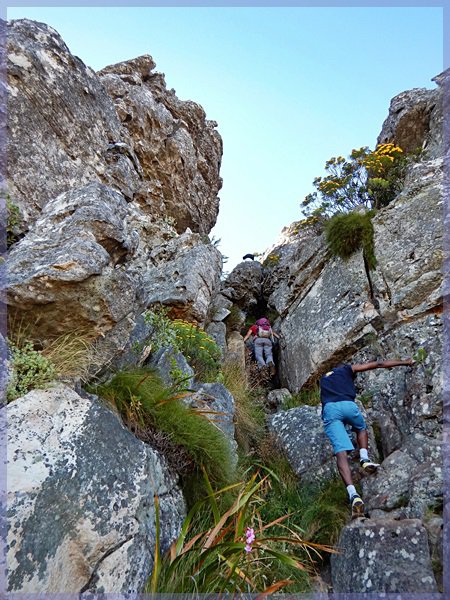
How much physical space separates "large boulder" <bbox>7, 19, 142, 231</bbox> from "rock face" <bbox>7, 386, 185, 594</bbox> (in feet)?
11.8

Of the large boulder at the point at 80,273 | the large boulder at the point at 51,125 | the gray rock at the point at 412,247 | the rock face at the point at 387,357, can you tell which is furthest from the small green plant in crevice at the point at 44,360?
the gray rock at the point at 412,247

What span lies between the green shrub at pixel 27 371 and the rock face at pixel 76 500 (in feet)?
0.37

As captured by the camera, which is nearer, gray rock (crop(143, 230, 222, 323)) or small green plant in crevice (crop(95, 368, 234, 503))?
small green plant in crevice (crop(95, 368, 234, 503))

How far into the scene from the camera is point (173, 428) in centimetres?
433

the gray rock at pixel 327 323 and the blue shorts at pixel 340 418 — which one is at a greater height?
the gray rock at pixel 327 323

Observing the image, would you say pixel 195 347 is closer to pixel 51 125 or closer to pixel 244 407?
pixel 244 407

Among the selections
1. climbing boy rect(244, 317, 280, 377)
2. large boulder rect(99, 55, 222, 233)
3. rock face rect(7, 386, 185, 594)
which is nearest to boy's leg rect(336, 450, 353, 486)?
rock face rect(7, 386, 185, 594)

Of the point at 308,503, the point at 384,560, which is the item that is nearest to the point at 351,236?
the point at 308,503

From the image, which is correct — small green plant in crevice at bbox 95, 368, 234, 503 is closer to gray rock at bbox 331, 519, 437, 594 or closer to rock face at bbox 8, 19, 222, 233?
gray rock at bbox 331, 519, 437, 594

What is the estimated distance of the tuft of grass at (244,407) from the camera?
22.2ft

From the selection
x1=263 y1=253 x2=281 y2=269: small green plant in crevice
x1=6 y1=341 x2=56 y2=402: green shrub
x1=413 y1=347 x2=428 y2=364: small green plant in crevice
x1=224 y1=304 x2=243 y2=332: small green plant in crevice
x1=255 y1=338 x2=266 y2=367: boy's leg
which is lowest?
x1=413 y1=347 x2=428 y2=364: small green plant in crevice

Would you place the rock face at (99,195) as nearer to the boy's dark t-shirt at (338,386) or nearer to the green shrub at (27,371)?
the green shrub at (27,371)

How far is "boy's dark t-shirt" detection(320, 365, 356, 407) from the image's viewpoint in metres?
5.78

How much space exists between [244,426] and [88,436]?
13.0ft
